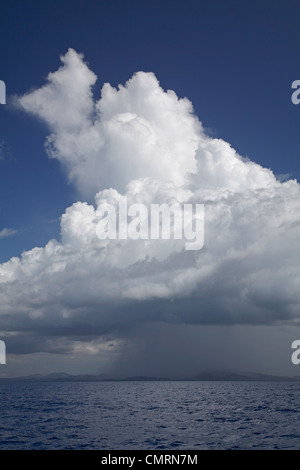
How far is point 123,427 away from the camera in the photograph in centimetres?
5259

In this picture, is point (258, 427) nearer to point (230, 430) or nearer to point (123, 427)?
point (230, 430)

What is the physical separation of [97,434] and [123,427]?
23.2 feet
